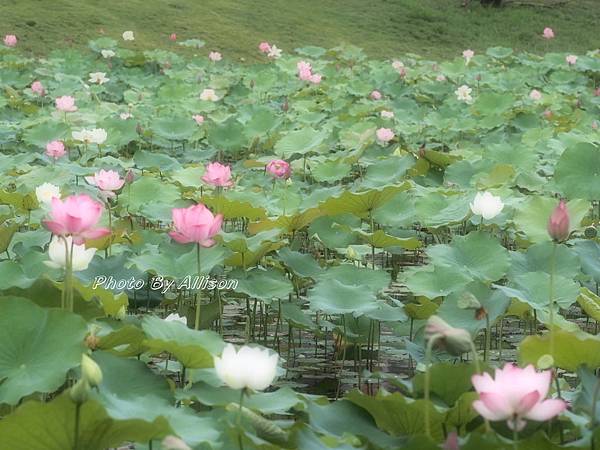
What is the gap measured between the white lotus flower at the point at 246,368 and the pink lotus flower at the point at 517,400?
0.27 meters

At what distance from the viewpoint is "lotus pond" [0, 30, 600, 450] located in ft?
4.03

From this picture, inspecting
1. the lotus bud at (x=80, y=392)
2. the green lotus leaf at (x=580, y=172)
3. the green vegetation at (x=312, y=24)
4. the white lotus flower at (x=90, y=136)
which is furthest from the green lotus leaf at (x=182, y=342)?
the green vegetation at (x=312, y=24)

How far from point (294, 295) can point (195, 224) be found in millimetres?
1006

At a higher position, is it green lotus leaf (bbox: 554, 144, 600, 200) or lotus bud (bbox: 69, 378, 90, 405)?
lotus bud (bbox: 69, 378, 90, 405)

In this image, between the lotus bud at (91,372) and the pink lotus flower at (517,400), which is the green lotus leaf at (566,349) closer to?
the pink lotus flower at (517,400)

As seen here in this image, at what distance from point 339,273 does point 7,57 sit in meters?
5.77

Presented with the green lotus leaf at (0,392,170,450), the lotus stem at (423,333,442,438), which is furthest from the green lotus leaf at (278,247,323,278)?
the green lotus leaf at (0,392,170,450)

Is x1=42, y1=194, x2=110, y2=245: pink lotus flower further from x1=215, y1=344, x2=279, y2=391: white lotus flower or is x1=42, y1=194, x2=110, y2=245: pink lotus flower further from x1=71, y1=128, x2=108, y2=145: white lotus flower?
x1=71, y1=128, x2=108, y2=145: white lotus flower

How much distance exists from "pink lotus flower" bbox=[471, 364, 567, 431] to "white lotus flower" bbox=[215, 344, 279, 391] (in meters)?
0.27

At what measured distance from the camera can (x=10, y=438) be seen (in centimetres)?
117

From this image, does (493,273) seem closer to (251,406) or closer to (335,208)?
(335,208)

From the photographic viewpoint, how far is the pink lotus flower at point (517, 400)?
108cm

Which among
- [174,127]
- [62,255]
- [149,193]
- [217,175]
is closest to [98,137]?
[149,193]

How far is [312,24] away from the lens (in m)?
11.6
